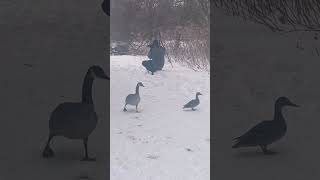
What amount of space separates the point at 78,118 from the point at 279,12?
2.41 feet

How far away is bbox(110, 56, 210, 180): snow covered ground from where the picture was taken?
135 cm

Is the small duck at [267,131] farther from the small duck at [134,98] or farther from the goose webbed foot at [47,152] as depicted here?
the goose webbed foot at [47,152]

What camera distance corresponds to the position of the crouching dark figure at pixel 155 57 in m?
1.73

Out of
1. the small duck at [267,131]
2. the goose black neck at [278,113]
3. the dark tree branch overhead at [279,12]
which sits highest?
the dark tree branch overhead at [279,12]

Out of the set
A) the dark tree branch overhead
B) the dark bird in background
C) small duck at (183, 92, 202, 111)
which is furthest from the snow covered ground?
the dark tree branch overhead

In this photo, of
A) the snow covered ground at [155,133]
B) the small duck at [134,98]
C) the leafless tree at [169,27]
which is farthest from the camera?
the leafless tree at [169,27]

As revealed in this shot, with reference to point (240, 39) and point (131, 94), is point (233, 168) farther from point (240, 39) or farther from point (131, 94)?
point (131, 94)

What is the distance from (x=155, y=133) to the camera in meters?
1.48

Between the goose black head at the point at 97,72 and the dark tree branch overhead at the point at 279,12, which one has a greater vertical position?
the dark tree branch overhead at the point at 279,12

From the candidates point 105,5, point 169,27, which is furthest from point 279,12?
point 169,27

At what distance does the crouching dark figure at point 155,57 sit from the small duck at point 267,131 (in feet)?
1.99

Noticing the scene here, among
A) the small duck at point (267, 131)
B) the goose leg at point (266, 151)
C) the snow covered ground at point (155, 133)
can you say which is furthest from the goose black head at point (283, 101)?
the snow covered ground at point (155, 133)

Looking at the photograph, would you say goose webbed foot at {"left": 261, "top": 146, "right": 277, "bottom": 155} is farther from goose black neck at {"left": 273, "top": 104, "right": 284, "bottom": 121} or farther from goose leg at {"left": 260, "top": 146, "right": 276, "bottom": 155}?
goose black neck at {"left": 273, "top": 104, "right": 284, "bottom": 121}

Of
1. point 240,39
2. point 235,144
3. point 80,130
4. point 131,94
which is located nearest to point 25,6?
point 80,130
